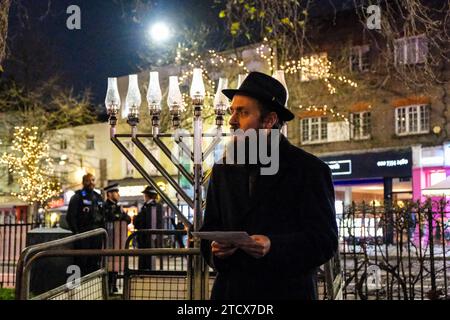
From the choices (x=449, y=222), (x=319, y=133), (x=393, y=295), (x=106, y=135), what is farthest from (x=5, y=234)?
(x=106, y=135)

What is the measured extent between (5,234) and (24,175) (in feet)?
59.1

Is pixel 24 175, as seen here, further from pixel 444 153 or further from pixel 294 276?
pixel 294 276

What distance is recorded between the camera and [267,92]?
2.94 metres

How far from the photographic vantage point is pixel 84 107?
29359mm

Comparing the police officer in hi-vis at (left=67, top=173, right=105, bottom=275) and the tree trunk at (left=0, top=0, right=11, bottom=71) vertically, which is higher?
the tree trunk at (left=0, top=0, right=11, bottom=71)

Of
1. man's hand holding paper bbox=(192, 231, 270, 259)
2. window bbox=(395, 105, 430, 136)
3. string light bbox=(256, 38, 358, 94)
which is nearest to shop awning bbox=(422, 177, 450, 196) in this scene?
man's hand holding paper bbox=(192, 231, 270, 259)

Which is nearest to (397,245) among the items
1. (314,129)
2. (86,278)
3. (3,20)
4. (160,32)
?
(86,278)

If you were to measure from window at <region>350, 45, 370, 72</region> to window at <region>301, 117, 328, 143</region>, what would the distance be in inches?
117

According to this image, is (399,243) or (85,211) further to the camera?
(85,211)

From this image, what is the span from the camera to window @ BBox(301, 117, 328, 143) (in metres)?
28.9

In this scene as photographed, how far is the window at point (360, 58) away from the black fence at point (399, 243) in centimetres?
1879

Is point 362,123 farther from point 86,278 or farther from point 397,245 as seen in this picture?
point 86,278

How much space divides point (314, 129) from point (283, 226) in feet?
87.9

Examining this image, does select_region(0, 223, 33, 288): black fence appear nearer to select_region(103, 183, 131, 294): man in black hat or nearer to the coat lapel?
select_region(103, 183, 131, 294): man in black hat
